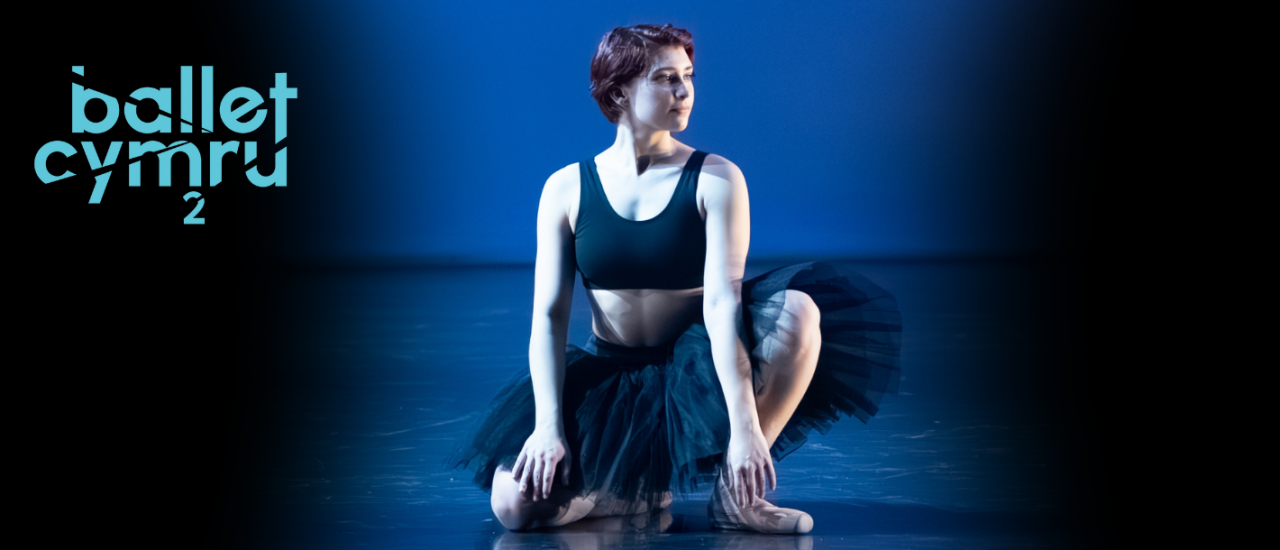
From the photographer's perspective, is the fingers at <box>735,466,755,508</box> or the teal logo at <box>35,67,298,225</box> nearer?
the fingers at <box>735,466,755,508</box>

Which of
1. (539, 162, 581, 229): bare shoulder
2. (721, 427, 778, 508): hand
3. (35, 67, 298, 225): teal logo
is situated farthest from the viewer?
(35, 67, 298, 225): teal logo

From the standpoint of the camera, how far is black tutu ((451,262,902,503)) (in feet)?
5.12

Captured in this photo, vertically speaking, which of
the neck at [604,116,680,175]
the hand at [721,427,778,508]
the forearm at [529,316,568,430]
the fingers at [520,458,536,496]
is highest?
the neck at [604,116,680,175]

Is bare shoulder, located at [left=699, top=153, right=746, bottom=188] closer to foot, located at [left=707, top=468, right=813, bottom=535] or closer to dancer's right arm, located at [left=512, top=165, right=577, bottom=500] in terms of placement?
dancer's right arm, located at [left=512, top=165, right=577, bottom=500]

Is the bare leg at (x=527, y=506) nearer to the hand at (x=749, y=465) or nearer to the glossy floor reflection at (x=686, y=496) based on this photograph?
the glossy floor reflection at (x=686, y=496)

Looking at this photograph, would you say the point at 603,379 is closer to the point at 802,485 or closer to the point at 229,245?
the point at 802,485

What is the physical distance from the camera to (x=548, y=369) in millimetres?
1564

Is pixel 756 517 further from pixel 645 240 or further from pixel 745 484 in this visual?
pixel 645 240

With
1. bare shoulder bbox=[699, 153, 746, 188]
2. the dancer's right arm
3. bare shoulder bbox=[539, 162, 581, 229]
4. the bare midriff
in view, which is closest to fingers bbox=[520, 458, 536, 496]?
the dancer's right arm

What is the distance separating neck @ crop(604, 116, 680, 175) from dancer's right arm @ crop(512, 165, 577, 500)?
9 cm

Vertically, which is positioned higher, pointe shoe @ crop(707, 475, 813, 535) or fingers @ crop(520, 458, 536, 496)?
fingers @ crop(520, 458, 536, 496)

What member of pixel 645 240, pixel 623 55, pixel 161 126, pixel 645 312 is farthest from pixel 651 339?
pixel 161 126

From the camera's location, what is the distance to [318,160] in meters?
4.50

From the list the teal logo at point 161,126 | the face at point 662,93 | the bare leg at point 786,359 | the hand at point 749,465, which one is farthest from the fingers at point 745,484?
the teal logo at point 161,126
